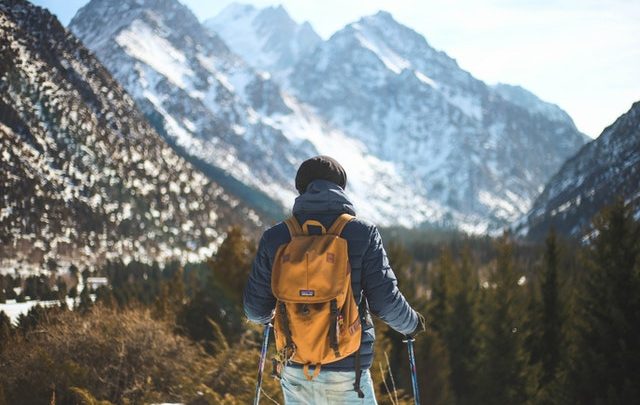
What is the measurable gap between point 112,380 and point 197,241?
16501 centimetres

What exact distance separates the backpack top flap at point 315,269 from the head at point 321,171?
478 millimetres

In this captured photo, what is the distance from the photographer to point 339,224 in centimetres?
429

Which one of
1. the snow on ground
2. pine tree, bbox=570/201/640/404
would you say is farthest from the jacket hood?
the snow on ground

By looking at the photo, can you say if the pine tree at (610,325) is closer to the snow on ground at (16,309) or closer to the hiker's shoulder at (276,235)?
the hiker's shoulder at (276,235)

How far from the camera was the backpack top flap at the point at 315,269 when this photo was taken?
162 inches

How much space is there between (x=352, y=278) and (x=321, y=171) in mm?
890

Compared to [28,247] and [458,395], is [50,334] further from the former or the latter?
[28,247]

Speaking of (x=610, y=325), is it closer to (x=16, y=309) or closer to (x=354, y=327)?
(x=354, y=327)

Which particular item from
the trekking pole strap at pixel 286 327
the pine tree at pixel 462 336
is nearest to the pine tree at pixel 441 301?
the pine tree at pixel 462 336

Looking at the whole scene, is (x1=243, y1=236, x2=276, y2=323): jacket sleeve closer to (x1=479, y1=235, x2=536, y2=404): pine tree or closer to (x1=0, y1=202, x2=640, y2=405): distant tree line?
(x1=0, y1=202, x2=640, y2=405): distant tree line

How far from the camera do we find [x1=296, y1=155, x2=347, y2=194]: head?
4551 millimetres

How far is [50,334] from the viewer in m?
9.88

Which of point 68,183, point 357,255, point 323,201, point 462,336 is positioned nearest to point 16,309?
point 462,336

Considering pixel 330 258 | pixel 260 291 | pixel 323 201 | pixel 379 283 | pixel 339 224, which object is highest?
pixel 323 201
